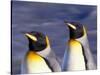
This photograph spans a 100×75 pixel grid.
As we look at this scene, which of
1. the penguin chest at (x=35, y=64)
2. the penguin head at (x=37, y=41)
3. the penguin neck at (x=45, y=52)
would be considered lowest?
the penguin chest at (x=35, y=64)

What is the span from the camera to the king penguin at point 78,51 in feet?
9.73

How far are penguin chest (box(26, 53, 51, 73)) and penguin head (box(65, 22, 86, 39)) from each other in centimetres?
45

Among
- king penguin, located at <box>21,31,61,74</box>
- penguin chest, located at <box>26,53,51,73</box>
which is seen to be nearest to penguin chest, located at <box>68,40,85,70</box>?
king penguin, located at <box>21,31,61,74</box>

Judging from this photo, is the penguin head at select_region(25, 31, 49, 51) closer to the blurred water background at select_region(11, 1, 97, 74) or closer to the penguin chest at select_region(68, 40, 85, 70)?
the blurred water background at select_region(11, 1, 97, 74)

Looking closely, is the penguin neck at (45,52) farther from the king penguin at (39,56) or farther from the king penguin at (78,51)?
the king penguin at (78,51)

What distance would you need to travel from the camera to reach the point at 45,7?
2873mm

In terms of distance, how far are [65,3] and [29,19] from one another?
0.47 metres

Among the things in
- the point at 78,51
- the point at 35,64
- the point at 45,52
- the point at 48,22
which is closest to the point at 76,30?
the point at 78,51

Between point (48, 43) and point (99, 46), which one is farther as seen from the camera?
point (99, 46)

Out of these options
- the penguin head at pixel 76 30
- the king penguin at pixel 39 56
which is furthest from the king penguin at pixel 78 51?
the king penguin at pixel 39 56

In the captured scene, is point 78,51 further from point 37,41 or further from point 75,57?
point 37,41

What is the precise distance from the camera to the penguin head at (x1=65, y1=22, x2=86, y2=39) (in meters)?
2.97

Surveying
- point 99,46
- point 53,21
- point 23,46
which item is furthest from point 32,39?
point 99,46
